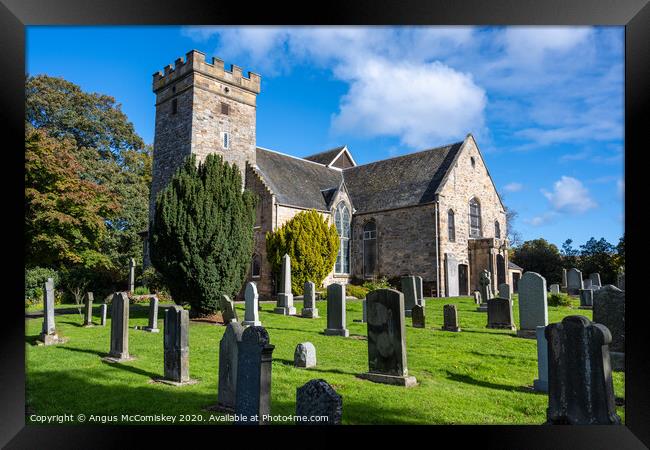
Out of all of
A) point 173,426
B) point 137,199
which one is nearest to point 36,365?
point 173,426

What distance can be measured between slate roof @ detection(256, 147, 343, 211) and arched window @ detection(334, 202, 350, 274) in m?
1.06

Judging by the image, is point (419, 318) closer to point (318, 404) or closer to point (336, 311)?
point (336, 311)

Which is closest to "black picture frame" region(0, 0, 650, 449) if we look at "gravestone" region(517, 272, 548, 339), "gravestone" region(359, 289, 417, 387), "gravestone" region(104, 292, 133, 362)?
"gravestone" region(359, 289, 417, 387)

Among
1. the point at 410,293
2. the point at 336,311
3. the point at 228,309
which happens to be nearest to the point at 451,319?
the point at 336,311

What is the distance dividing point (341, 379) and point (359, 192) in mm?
23388

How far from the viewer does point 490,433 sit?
5.09 m

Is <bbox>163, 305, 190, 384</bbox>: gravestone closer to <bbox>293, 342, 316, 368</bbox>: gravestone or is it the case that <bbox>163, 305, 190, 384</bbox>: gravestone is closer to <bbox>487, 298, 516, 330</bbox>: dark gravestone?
<bbox>293, 342, 316, 368</bbox>: gravestone

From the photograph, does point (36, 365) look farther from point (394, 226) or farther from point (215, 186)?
point (394, 226)

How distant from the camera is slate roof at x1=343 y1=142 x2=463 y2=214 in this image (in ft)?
87.6

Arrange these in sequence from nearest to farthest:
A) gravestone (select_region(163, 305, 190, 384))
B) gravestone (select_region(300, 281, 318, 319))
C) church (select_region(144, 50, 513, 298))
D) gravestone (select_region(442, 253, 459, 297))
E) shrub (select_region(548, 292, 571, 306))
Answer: gravestone (select_region(163, 305, 190, 384)) < gravestone (select_region(300, 281, 318, 319)) < shrub (select_region(548, 292, 571, 306)) < church (select_region(144, 50, 513, 298)) < gravestone (select_region(442, 253, 459, 297))

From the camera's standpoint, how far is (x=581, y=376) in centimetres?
498

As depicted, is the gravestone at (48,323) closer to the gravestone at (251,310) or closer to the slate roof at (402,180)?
the gravestone at (251,310)

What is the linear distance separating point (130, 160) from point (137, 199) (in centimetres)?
451

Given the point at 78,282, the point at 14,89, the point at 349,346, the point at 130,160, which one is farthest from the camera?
the point at 130,160
